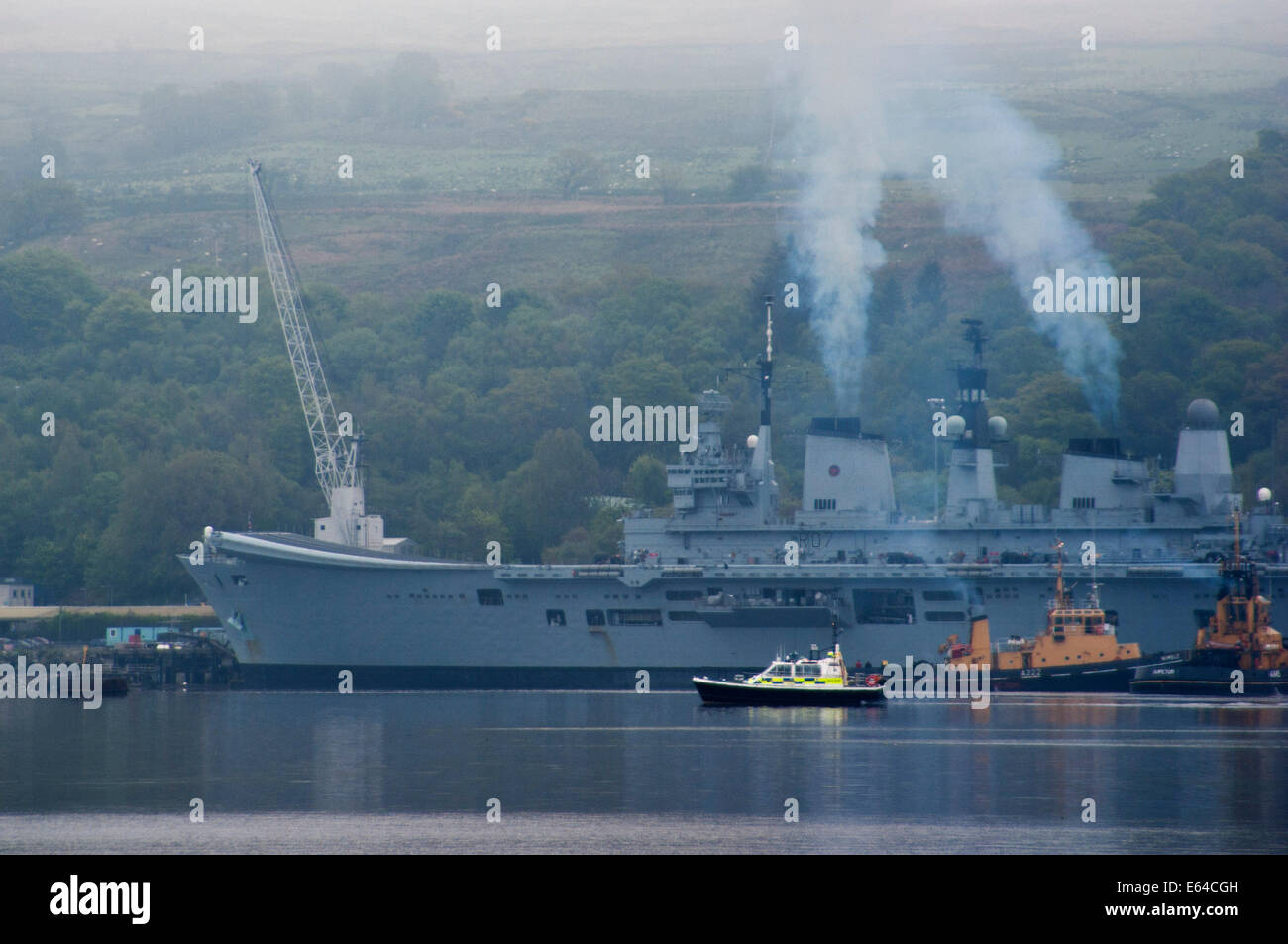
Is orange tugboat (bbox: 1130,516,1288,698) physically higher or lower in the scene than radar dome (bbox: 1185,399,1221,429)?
lower

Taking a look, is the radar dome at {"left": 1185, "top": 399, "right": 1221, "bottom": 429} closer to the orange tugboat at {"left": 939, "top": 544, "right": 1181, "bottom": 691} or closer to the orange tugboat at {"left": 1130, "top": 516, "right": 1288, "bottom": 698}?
the orange tugboat at {"left": 1130, "top": 516, "right": 1288, "bottom": 698}

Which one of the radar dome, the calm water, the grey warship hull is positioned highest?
the radar dome

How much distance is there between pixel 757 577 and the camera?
59719mm

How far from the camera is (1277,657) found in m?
55.7

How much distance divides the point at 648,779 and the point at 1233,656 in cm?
2543

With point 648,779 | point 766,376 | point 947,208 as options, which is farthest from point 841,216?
point 947,208

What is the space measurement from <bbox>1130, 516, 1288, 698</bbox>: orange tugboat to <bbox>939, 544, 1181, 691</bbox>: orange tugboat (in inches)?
29.4

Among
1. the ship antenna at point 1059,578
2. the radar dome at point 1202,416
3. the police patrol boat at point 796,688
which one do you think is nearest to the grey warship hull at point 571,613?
the ship antenna at point 1059,578

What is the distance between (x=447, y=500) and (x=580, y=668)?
39646 millimetres

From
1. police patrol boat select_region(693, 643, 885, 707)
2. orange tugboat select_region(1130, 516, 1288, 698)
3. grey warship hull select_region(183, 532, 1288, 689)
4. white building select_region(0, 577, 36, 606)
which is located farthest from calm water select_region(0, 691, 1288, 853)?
white building select_region(0, 577, 36, 606)

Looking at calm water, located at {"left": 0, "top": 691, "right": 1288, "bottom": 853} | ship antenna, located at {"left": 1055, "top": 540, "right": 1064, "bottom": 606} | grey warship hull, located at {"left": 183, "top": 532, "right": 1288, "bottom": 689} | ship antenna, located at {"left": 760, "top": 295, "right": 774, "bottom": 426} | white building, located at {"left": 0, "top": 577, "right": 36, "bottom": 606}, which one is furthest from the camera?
white building, located at {"left": 0, "top": 577, "right": 36, "bottom": 606}

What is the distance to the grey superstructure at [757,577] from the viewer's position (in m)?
58.8

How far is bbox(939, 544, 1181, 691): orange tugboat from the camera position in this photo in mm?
56656
